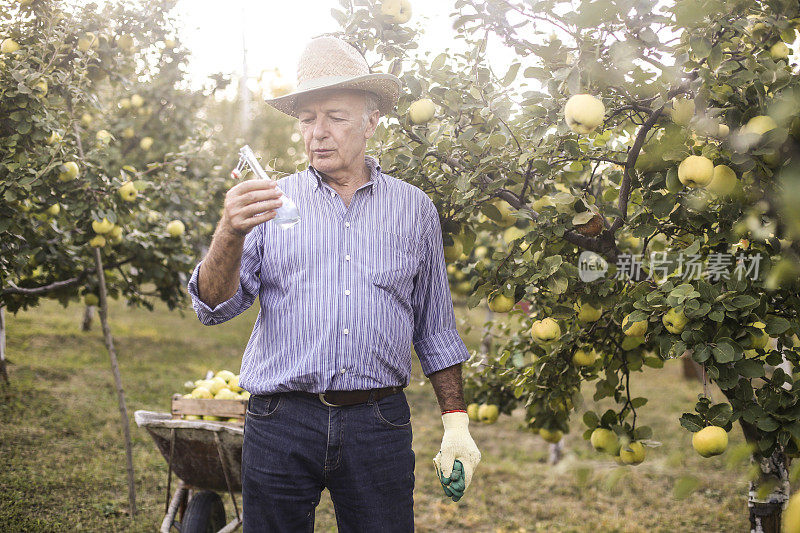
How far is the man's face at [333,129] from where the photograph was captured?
6.75 feet

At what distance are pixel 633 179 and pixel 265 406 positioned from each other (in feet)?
4.73

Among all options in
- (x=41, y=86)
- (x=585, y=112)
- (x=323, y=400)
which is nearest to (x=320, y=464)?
(x=323, y=400)

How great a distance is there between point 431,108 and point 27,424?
5.15m

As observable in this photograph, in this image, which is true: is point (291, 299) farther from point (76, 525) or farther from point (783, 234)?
point (76, 525)

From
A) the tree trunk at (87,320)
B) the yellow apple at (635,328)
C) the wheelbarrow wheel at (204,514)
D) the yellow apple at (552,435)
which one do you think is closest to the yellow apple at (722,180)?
the yellow apple at (635,328)

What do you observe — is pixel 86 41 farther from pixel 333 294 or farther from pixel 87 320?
pixel 87 320

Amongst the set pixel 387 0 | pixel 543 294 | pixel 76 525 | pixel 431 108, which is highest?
pixel 387 0

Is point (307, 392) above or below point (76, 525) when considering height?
above

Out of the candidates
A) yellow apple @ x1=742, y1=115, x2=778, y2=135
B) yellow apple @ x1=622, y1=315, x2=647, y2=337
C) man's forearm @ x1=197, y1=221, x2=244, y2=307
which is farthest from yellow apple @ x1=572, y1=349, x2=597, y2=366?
man's forearm @ x1=197, y1=221, x2=244, y2=307

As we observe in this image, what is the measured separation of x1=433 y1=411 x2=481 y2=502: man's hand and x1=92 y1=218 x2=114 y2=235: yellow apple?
2.76 metres

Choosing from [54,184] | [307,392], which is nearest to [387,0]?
[307,392]

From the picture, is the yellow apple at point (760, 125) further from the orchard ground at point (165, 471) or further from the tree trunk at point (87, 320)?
the tree trunk at point (87, 320)

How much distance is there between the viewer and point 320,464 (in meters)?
1.92

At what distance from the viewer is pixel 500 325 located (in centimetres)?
353
